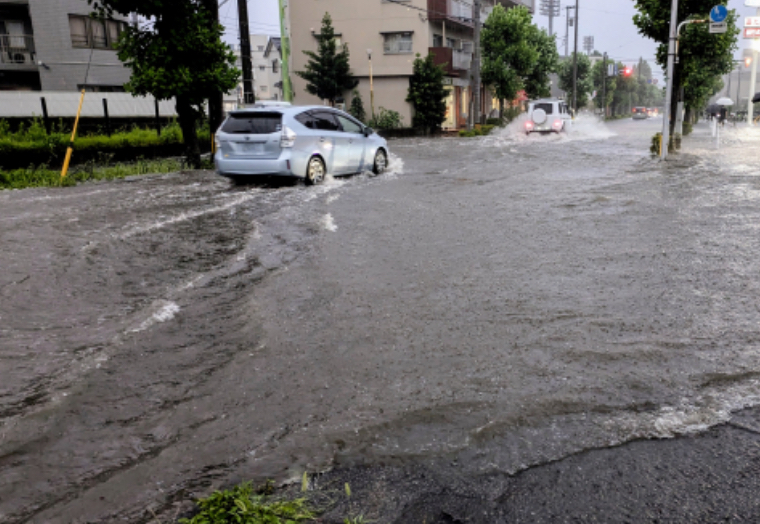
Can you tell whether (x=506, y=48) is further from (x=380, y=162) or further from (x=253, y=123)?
(x=253, y=123)

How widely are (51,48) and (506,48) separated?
93.2 ft

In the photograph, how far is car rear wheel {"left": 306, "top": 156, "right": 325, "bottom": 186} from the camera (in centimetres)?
1288

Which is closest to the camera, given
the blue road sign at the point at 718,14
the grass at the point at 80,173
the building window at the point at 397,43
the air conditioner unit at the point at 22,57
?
the grass at the point at 80,173

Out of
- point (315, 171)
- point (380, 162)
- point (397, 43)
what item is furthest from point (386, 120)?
point (315, 171)

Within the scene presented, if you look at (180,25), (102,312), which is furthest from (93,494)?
(180,25)

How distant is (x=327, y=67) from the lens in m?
40.4

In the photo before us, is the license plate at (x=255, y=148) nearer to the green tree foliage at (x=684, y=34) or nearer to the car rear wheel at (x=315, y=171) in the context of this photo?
the car rear wheel at (x=315, y=171)

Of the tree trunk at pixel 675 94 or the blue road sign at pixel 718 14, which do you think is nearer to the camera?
the blue road sign at pixel 718 14

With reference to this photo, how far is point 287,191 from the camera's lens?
12289 millimetres

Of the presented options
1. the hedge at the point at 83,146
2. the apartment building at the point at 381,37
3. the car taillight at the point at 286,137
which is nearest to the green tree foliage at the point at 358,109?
the apartment building at the point at 381,37

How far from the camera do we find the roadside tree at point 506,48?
46.0 meters

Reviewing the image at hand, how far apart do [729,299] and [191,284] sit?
14.9ft

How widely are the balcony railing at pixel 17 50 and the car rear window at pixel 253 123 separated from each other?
2254 centimetres

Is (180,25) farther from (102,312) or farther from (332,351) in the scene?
(332,351)
